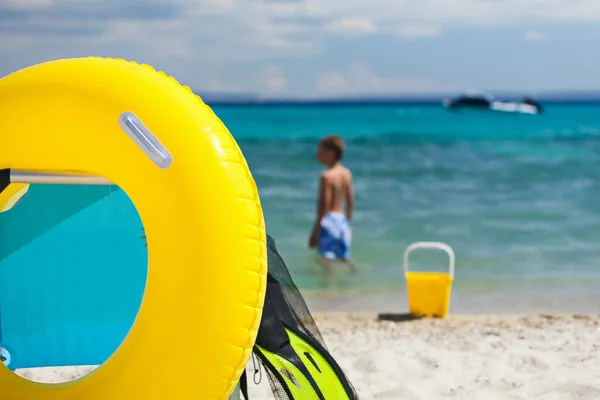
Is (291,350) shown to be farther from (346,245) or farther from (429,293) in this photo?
(346,245)

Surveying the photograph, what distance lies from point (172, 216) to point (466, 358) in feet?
6.94

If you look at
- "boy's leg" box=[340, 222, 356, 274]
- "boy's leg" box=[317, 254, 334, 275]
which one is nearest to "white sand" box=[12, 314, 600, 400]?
"boy's leg" box=[340, 222, 356, 274]

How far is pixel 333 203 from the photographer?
22.1ft

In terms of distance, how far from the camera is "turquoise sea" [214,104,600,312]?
6.35 metres

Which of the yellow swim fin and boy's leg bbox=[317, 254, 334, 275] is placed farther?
boy's leg bbox=[317, 254, 334, 275]

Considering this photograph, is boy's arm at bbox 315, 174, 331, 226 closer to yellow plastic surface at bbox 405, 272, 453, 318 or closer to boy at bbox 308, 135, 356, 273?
boy at bbox 308, 135, 356, 273

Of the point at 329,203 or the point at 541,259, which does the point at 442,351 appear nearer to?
the point at 329,203

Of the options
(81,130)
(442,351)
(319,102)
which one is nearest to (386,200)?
(442,351)

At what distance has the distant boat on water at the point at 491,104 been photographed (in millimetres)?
35312

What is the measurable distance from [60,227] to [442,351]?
1734 mm

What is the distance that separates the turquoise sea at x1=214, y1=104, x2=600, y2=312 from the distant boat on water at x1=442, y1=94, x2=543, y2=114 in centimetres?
972

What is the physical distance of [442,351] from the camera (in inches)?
157

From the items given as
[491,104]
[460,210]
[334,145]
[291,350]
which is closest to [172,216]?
[291,350]

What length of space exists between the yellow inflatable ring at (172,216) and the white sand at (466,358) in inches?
46.6
